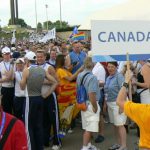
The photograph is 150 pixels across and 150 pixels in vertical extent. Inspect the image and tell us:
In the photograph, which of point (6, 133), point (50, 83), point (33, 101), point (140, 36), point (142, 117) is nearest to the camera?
point (6, 133)

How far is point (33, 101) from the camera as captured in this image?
6.51 metres

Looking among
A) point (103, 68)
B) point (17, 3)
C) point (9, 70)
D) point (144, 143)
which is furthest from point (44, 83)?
point (17, 3)

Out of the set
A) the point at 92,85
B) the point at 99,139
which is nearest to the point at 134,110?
the point at 92,85

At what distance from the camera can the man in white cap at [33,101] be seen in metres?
6.45

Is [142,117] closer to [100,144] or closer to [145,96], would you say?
[145,96]

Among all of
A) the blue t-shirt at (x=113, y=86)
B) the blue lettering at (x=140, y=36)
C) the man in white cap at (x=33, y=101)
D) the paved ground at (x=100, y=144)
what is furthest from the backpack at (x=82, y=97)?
the blue lettering at (x=140, y=36)

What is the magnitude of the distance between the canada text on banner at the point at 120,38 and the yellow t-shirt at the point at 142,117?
133cm

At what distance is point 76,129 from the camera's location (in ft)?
29.8

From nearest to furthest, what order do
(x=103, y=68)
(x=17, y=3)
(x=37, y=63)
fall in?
(x=37, y=63), (x=103, y=68), (x=17, y=3)

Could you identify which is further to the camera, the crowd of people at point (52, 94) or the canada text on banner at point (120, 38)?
the crowd of people at point (52, 94)

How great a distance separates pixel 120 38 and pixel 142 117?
5.12 feet

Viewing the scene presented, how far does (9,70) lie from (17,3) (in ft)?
202

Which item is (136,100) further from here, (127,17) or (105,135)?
(127,17)

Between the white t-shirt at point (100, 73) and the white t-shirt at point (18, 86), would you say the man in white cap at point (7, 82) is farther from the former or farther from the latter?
the white t-shirt at point (100, 73)
